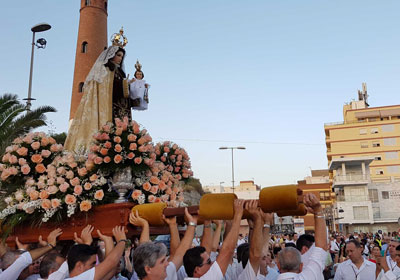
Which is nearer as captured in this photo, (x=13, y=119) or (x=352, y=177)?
(x=13, y=119)

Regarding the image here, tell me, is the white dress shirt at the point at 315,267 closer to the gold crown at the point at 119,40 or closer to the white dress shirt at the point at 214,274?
the white dress shirt at the point at 214,274

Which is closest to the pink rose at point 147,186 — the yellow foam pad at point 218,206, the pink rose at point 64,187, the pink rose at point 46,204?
the pink rose at point 64,187

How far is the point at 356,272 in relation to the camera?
19.5 ft

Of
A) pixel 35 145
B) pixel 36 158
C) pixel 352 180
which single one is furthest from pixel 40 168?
pixel 352 180

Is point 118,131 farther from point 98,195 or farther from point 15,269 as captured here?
point 15,269

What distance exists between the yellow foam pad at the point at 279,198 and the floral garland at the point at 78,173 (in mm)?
1979

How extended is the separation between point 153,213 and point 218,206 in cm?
94

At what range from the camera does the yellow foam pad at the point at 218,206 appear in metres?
3.45

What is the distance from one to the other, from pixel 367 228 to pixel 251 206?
4522cm

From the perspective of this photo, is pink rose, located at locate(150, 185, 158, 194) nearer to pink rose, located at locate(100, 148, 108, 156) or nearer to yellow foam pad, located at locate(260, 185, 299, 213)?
pink rose, located at locate(100, 148, 108, 156)

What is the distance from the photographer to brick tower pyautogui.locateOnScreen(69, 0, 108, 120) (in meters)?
25.0

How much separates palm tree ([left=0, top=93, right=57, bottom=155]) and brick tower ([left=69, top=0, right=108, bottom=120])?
9730 millimetres

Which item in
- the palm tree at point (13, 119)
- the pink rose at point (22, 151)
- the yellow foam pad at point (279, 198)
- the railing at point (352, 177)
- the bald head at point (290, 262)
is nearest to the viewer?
the yellow foam pad at point (279, 198)

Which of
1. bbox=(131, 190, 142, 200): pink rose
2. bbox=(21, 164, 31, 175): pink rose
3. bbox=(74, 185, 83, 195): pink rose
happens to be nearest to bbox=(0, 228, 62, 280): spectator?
bbox=(74, 185, 83, 195): pink rose
